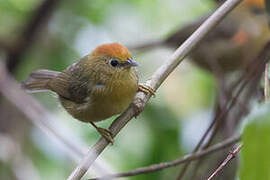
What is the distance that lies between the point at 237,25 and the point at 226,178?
2.51m

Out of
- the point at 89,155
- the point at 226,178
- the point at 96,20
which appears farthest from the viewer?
the point at 96,20

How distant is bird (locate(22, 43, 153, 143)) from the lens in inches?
109

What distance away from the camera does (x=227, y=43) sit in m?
4.45

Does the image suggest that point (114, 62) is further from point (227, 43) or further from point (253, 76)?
point (227, 43)

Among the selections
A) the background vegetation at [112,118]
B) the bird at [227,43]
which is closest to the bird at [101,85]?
the background vegetation at [112,118]

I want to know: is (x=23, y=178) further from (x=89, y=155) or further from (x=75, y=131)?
(x=89, y=155)

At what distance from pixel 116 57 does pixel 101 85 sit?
215 millimetres

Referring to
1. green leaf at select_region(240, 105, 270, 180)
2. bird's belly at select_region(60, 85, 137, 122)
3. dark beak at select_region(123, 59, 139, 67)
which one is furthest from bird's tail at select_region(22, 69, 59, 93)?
green leaf at select_region(240, 105, 270, 180)

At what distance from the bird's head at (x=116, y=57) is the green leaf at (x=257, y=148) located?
1.72 meters

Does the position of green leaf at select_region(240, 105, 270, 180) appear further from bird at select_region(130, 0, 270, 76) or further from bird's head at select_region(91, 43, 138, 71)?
bird at select_region(130, 0, 270, 76)

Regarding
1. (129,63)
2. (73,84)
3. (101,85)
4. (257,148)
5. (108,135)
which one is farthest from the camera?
(73,84)

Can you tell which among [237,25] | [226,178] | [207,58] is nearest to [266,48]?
[226,178]

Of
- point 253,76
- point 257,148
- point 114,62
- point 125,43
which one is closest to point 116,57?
point 114,62

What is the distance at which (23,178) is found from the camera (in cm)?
356
